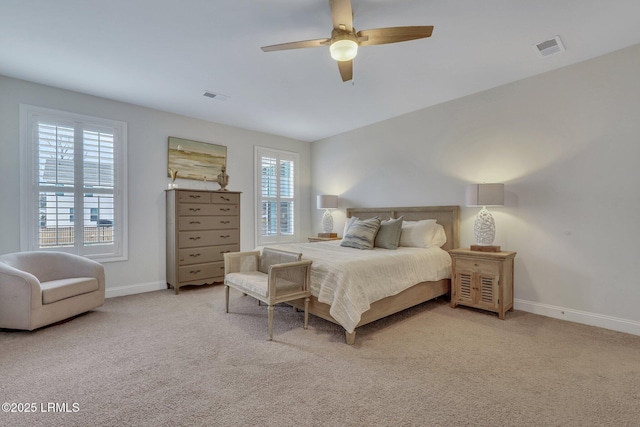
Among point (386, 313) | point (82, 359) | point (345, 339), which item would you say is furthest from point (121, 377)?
point (386, 313)

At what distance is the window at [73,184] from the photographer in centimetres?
358

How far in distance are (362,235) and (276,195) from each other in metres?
2.60

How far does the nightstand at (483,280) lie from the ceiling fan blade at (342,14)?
275 cm

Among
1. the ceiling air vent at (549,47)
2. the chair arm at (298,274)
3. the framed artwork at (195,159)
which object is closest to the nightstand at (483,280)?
the chair arm at (298,274)

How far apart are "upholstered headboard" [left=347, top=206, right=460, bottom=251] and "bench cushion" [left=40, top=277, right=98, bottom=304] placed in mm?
4053

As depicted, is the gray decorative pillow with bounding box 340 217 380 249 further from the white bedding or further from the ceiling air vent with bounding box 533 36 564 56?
the ceiling air vent with bounding box 533 36 564 56

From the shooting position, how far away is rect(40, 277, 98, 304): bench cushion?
9.57 ft

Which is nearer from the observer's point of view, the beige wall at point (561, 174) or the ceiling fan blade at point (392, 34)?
the ceiling fan blade at point (392, 34)

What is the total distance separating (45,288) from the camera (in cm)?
293

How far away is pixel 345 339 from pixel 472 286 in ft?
5.69

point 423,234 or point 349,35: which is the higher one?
point 349,35

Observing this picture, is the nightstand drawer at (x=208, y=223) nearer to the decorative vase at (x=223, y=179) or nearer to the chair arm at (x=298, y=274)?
the decorative vase at (x=223, y=179)

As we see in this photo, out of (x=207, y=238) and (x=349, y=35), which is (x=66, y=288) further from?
(x=349, y=35)

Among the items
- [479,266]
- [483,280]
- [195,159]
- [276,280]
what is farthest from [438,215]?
[195,159]
